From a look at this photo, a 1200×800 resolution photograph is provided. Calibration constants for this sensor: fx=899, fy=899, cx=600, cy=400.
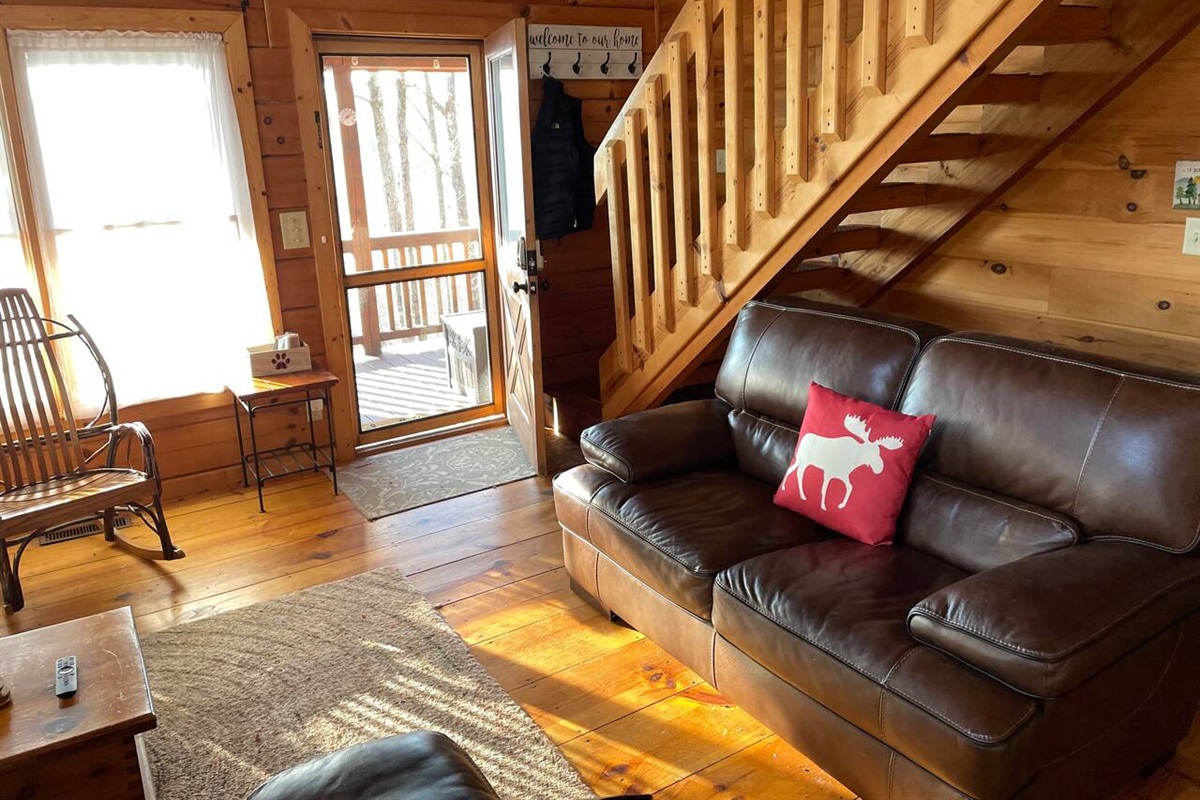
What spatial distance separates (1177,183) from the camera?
2.82 m

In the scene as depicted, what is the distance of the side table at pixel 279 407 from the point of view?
3840mm

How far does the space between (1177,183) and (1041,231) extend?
0.51 metres

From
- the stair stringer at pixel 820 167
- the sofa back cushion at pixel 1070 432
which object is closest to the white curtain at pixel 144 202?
the stair stringer at pixel 820 167

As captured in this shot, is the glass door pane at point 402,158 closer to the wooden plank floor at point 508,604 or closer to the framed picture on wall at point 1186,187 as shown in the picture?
the wooden plank floor at point 508,604

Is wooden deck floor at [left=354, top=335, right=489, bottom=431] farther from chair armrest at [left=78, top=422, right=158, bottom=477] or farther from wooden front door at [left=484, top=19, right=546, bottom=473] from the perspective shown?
chair armrest at [left=78, top=422, right=158, bottom=477]

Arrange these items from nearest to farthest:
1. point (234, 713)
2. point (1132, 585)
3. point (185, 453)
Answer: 1. point (1132, 585)
2. point (234, 713)
3. point (185, 453)

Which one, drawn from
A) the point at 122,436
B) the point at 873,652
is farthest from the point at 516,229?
the point at 873,652

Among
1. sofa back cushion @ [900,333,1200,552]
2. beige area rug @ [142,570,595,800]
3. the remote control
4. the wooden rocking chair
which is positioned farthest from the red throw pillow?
the wooden rocking chair

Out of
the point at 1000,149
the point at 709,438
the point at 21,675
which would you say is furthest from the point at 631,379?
the point at 21,675

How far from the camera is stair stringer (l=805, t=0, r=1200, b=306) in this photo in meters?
2.72

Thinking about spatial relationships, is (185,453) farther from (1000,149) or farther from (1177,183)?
(1177,183)

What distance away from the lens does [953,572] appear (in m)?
2.22

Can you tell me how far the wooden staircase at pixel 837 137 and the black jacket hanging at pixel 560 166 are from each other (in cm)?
53

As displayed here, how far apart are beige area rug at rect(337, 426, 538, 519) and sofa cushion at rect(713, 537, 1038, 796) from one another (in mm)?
1998
